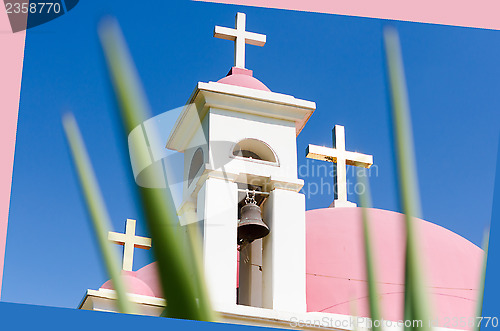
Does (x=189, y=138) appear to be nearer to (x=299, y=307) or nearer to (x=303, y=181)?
(x=303, y=181)

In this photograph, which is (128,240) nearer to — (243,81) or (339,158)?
(243,81)

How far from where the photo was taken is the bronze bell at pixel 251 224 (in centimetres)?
708

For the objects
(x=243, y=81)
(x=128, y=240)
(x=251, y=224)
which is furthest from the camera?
(x=128, y=240)

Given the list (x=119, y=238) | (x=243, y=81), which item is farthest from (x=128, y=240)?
(x=243, y=81)

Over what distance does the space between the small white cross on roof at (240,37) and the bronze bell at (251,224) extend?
6.32 ft

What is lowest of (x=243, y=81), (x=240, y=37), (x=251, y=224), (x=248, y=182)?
(x=251, y=224)

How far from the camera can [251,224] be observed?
705cm

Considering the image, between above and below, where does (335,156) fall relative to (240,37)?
below

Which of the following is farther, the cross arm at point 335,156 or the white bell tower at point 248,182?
the cross arm at point 335,156

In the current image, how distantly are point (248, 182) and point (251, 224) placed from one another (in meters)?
0.64

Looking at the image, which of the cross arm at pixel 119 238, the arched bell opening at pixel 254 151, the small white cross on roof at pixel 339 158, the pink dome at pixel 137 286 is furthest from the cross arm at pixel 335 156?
the pink dome at pixel 137 286

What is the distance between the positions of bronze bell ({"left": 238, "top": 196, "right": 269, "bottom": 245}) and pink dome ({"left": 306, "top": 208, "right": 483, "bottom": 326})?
2.22 feet

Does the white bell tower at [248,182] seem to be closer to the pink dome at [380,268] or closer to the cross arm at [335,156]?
the pink dome at [380,268]

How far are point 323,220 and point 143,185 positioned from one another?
748 centimetres
